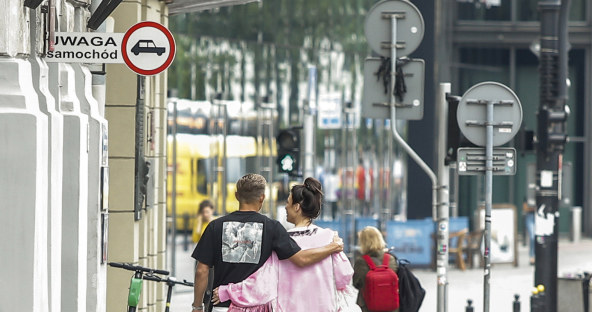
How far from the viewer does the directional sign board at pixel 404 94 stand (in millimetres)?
13047

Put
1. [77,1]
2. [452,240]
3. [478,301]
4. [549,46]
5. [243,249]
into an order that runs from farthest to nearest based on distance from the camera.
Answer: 1. [452,240]
2. [478,301]
3. [549,46]
4. [77,1]
5. [243,249]

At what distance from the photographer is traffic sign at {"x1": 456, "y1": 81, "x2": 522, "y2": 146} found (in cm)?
1274

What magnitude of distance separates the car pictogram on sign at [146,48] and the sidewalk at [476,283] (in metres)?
8.74

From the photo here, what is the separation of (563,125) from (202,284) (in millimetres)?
8466

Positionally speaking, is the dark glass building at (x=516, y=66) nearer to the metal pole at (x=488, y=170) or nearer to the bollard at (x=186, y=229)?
the bollard at (x=186, y=229)

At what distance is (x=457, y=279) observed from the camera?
25.1 meters

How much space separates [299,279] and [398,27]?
4.72 m

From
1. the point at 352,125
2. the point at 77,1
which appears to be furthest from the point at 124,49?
the point at 352,125

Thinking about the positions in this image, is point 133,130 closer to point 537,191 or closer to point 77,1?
point 77,1

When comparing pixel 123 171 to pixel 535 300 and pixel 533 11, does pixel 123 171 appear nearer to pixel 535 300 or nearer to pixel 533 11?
pixel 535 300

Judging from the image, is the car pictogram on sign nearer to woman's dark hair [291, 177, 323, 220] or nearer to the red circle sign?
the red circle sign

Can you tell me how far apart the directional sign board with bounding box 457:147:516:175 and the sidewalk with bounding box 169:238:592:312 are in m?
6.64

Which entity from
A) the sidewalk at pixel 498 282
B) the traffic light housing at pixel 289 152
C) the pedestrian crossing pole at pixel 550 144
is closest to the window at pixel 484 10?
the sidewalk at pixel 498 282

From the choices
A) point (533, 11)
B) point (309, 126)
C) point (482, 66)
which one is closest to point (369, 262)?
point (309, 126)
